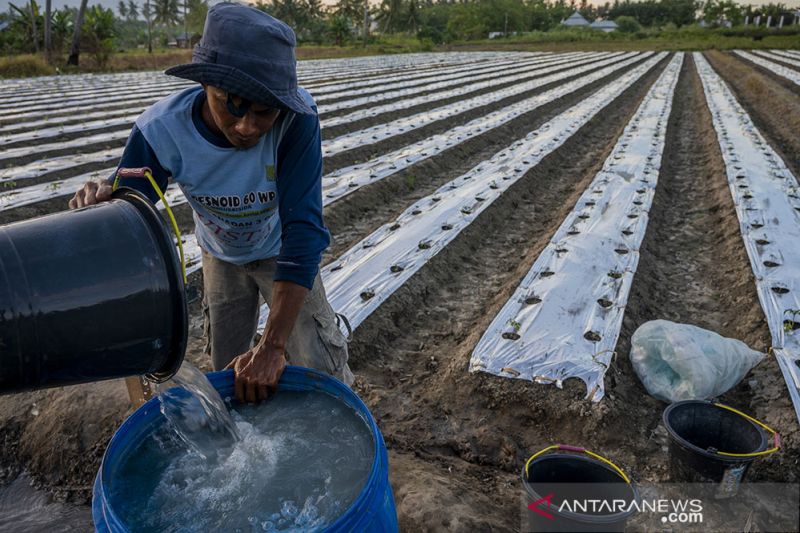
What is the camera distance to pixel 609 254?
3.84 meters

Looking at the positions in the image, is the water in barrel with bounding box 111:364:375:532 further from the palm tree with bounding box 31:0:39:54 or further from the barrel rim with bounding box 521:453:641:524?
the palm tree with bounding box 31:0:39:54

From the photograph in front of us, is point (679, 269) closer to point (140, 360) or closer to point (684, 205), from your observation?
point (684, 205)

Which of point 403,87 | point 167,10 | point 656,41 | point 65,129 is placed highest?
point 167,10

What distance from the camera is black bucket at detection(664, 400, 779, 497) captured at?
6.39ft

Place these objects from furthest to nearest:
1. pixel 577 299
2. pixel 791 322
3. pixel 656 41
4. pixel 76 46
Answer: pixel 656 41
pixel 76 46
pixel 577 299
pixel 791 322

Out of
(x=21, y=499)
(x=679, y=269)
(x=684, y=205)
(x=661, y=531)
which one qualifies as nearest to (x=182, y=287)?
(x=21, y=499)

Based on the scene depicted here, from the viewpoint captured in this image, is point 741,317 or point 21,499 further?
point 741,317

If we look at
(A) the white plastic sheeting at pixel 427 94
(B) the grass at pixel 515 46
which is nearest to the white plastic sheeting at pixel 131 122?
(A) the white plastic sheeting at pixel 427 94

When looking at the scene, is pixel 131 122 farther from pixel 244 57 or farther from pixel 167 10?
pixel 167 10

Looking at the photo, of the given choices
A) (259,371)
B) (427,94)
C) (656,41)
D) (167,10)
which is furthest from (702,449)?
(167,10)

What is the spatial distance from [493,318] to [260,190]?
180cm

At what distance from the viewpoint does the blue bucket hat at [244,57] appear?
1.31 meters

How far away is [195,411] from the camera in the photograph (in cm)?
140

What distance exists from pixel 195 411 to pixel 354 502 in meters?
0.53
